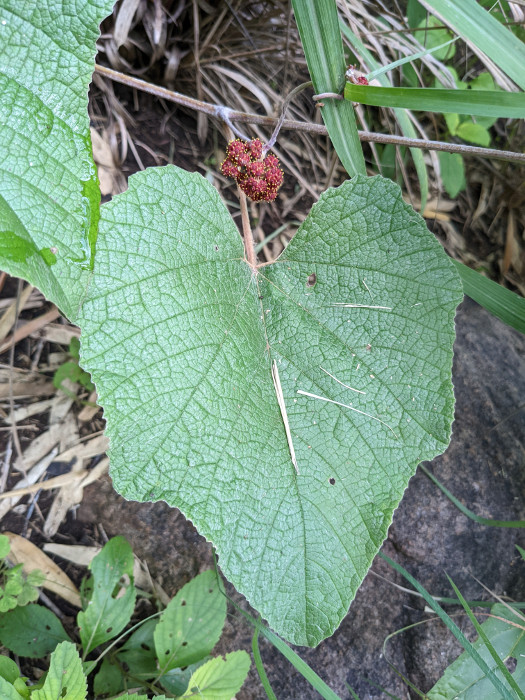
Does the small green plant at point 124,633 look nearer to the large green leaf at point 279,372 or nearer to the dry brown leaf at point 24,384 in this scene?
the large green leaf at point 279,372

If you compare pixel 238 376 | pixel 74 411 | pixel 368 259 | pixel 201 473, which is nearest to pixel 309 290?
pixel 368 259

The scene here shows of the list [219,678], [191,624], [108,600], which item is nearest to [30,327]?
[108,600]

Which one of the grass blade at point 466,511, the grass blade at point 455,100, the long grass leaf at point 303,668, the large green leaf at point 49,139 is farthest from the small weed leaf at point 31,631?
the grass blade at point 455,100

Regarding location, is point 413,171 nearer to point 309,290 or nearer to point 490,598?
point 309,290

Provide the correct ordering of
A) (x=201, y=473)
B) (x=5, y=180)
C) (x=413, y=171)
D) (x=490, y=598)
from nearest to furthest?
(x=5, y=180), (x=201, y=473), (x=490, y=598), (x=413, y=171)

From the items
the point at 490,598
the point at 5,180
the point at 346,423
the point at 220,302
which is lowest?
the point at 490,598

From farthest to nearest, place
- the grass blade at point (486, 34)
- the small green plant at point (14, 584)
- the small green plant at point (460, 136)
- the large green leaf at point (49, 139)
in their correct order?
the small green plant at point (460, 136) < the small green plant at point (14, 584) < the grass blade at point (486, 34) < the large green leaf at point (49, 139)

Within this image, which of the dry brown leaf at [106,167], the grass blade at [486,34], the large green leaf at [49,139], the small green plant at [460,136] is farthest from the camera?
the small green plant at [460,136]
